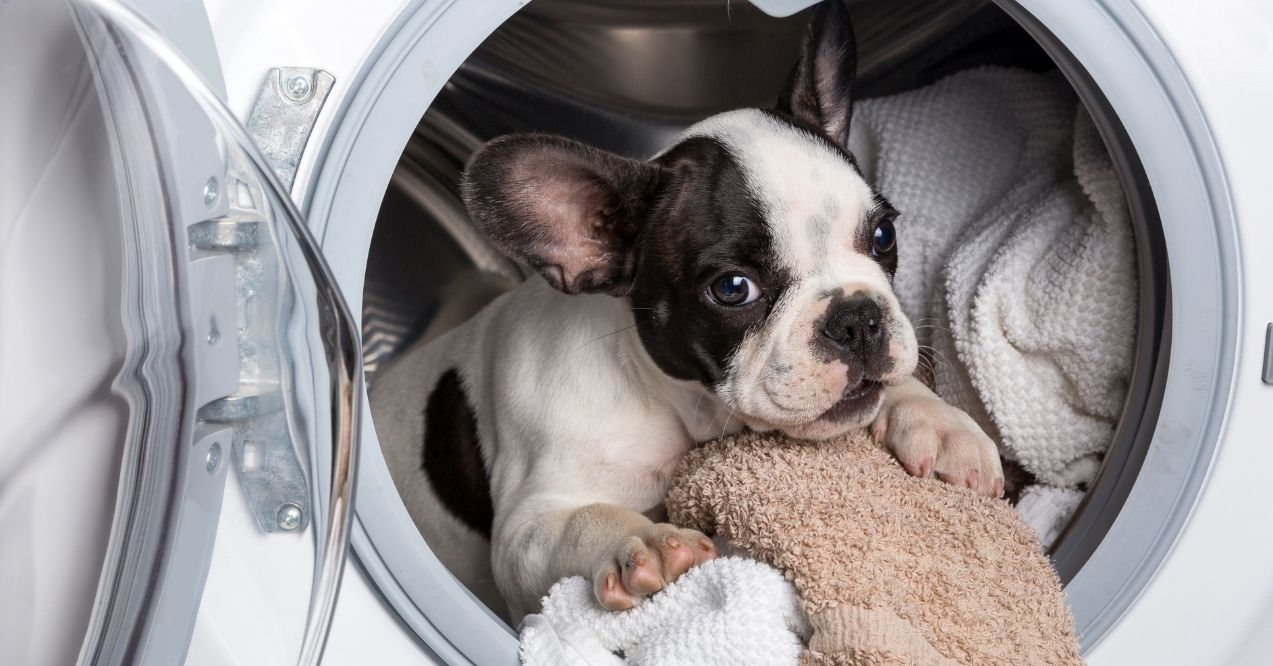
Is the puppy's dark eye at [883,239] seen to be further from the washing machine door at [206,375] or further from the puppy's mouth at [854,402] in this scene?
the washing machine door at [206,375]

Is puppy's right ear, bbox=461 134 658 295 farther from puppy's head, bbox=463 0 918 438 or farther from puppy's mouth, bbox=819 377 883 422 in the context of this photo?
puppy's mouth, bbox=819 377 883 422

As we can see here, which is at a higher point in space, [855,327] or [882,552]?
[855,327]

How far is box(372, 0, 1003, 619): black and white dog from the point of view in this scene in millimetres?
1466

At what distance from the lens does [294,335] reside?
41.3 inches

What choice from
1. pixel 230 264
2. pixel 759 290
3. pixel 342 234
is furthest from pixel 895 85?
pixel 230 264

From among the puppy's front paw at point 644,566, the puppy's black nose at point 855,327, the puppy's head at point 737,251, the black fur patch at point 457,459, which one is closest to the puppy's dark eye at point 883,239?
the puppy's head at point 737,251

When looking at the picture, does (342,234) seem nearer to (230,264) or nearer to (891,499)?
(230,264)

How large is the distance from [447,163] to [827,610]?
153 cm

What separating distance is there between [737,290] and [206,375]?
0.70 metres

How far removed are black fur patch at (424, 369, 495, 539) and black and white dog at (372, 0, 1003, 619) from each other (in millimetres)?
14

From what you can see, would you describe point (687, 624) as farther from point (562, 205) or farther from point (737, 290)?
point (562, 205)

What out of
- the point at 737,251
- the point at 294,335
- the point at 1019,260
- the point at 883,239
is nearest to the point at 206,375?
the point at 294,335

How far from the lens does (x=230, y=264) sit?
3.55 ft

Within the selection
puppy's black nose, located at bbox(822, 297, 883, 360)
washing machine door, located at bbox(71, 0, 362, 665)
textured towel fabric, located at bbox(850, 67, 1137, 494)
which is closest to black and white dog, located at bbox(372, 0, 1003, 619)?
puppy's black nose, located at bbox(822, 297, 883, 360)
